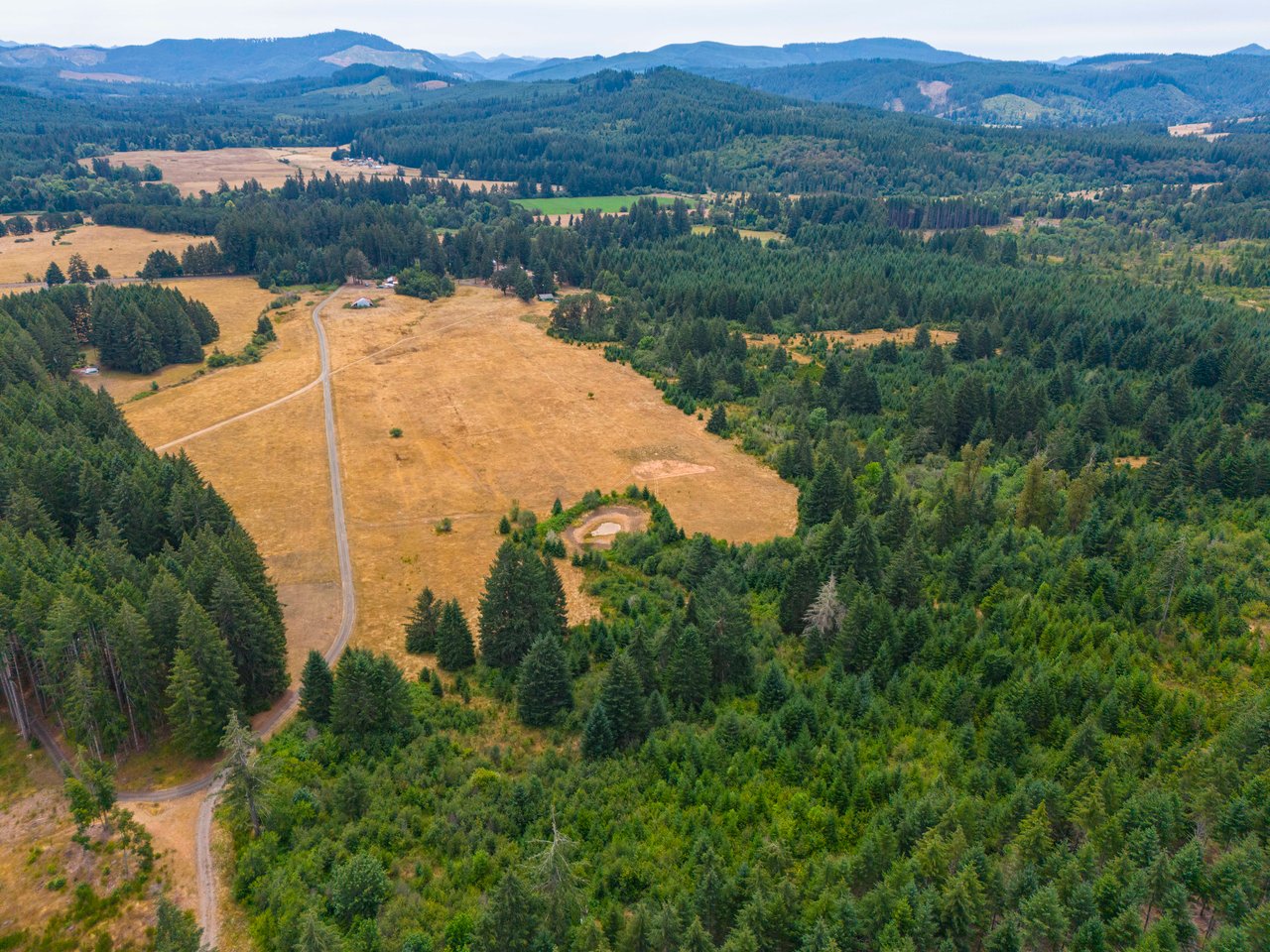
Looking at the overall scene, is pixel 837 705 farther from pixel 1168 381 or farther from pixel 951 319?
pixel 951 319

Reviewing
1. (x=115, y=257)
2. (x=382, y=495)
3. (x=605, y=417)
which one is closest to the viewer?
(x=382, y=495)

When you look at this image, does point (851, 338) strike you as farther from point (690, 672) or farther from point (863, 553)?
point (690, 672)

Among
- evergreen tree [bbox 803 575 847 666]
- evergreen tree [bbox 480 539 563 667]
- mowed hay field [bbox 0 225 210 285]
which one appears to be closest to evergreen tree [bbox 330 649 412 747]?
evergreen tree [bbox 480 539 563 667]

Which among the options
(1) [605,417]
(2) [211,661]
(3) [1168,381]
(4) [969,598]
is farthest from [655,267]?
(2) [211,661]

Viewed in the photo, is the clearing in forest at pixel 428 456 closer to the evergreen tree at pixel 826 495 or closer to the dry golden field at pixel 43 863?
the evergreen tree at pixel 826 495

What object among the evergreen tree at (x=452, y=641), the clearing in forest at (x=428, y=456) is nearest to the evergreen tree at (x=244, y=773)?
the evergreen tree at (x=452, y=641)
